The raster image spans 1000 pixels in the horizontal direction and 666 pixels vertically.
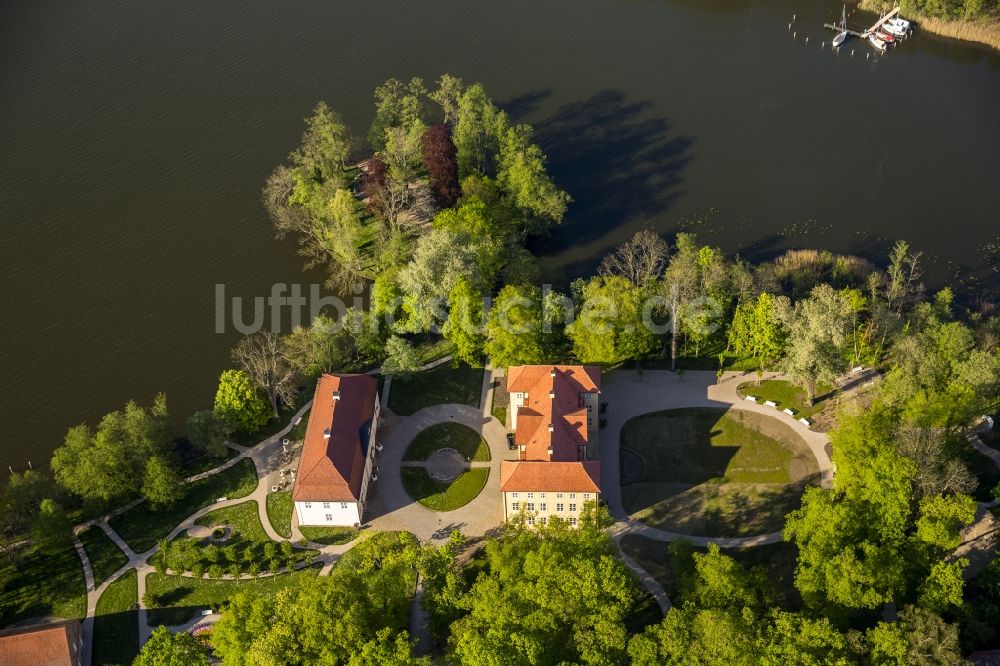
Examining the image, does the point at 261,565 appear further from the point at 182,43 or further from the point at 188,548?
the point at 182,43

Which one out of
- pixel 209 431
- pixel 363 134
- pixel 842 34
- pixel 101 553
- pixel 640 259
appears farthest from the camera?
pixel 842 34

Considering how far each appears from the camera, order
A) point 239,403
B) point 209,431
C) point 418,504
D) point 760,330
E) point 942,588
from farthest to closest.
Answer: point 760,330, point 239,403, point 209,431, point 418,504, point 942,588

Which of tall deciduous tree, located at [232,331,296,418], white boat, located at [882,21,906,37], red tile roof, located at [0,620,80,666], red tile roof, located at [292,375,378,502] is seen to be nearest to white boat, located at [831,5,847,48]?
Answer: white boat, located at [882,21,906,37]

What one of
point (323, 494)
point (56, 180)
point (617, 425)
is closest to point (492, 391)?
point (617, 425)

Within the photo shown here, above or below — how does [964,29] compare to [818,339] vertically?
above

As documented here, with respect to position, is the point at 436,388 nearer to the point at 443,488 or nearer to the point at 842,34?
the point at 443,488

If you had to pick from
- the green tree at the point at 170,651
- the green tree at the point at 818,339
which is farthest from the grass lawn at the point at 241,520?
the green tree at the point at 818,339

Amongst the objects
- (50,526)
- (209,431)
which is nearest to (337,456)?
(209,431)

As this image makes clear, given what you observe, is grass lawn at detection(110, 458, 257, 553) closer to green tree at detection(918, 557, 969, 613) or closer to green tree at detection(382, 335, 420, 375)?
green tree at detection(382, 335, 420, 375)
